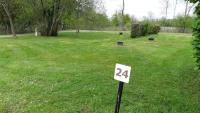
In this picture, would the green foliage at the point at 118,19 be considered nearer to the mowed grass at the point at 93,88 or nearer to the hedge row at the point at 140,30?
the hedge row at the point at 140,30

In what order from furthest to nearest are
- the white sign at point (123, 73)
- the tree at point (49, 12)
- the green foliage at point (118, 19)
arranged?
1. the green foliage at point (118, 19)
2. the tree at point (49, 12)
3. the white sign at point (123, 73)

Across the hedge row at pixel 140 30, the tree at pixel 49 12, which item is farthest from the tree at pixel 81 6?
the hedge row at pixel 140 30

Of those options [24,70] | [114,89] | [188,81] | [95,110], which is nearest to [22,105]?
[95,110]

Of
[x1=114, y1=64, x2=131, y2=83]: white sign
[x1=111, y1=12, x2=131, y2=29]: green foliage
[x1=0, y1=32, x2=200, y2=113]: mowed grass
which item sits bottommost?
[x1=0, y1=32, x2=200, y2=113]: mowed grass

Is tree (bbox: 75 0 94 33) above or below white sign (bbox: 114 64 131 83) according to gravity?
above

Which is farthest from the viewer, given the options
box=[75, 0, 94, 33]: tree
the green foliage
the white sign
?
the green foliage

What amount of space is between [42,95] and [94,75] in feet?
6.96

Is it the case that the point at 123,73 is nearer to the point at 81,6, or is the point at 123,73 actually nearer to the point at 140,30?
the point at 140,30

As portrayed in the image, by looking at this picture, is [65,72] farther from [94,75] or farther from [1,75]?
[1,75]

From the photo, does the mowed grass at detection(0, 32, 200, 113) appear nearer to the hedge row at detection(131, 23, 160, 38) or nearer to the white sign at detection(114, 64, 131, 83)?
the white sign at detection(114, 64, 131, 83)

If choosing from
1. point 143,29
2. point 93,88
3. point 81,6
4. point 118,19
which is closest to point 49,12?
point 81,6

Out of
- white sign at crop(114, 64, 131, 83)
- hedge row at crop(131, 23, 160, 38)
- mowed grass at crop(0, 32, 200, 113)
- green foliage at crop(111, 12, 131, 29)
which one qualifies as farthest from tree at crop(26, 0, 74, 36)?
green foliage at crop(111, 12, 131, 29)

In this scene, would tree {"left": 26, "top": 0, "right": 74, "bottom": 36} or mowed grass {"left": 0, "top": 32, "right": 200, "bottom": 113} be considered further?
tree {"left": 26, "top": 0, "right": 74, "bottom": 36}

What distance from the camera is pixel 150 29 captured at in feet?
84.5
